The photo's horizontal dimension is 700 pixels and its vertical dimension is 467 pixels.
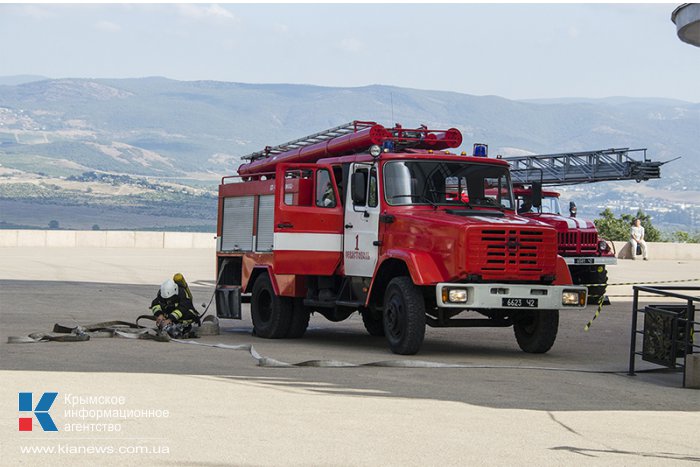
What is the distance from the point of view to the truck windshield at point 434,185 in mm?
15758

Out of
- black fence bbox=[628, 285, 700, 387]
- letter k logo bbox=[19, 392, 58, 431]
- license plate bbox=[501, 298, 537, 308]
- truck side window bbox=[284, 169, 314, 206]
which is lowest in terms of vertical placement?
letter k logo bbox=[19, 392, 58, 431]

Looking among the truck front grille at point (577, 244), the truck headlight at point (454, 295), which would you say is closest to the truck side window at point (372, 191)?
the truck headlight at point (454, 295)

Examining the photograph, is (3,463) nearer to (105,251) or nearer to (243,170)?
(243,170)

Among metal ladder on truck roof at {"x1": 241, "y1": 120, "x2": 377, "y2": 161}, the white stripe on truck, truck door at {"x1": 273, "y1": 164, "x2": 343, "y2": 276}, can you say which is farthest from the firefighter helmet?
metal ladder on truck roof at {"x1": 241, "y1": 120, "x2": 377, "y2": 161}

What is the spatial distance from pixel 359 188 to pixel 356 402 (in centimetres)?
583

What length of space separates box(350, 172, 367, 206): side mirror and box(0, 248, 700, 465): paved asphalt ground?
2040 mm

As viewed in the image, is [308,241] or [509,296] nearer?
[509,296]

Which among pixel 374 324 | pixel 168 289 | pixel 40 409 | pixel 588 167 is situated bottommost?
pixel 40 409

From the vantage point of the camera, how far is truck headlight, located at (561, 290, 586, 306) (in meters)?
15.2

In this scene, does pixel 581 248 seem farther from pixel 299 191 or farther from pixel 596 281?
pixel 299 191

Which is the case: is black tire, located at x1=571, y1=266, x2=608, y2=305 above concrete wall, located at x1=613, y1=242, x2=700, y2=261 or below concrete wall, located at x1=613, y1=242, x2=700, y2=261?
below

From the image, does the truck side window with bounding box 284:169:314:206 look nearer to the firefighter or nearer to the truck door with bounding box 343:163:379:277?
the truck door with bounding box 343:163:379:277

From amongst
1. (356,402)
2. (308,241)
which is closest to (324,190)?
(308,241)

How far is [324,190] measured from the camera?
16984 mm
